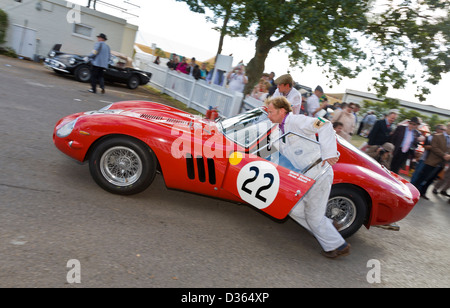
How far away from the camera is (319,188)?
12.1 ft

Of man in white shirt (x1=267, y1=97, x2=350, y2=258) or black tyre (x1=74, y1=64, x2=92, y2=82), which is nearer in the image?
man in white shirt (x1=267, y1=97, x2=350, y2=258)

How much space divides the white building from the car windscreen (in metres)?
17.2

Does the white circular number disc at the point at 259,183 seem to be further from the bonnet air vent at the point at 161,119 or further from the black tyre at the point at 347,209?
the bonnet air vent at the point at 161,119

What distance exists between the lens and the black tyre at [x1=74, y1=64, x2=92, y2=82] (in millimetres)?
12867

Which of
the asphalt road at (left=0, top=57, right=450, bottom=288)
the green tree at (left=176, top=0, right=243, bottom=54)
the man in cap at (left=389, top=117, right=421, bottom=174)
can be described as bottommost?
the asphalt road at (left=0, top=57, right=450, bottom=288)

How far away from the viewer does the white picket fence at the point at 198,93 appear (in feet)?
33.0

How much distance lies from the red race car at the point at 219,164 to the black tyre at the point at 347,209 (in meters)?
0.01

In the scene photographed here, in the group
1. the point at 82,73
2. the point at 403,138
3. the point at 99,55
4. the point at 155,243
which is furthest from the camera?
the point at 82,73

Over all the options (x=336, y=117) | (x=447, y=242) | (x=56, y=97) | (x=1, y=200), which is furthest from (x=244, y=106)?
(x=1, y=200)

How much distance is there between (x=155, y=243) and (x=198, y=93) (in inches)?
406

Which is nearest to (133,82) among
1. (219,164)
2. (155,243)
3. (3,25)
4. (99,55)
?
(99,55)

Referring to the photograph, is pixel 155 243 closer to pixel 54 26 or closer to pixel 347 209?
pixel 347 209

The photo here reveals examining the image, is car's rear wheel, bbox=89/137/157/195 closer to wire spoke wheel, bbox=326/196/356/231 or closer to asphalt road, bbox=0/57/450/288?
asphalt road, bbox=0/57/450/288

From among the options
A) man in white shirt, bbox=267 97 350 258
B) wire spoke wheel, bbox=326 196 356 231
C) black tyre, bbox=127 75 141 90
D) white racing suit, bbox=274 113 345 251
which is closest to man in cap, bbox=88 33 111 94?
black tyre, bbox=127 75 141 90
